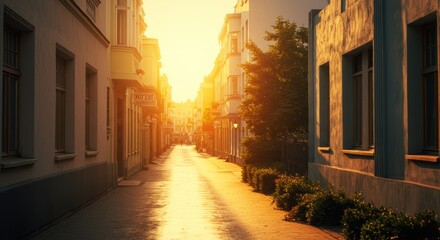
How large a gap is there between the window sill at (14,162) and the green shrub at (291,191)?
19.4ft

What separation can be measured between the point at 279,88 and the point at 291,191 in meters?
9.06

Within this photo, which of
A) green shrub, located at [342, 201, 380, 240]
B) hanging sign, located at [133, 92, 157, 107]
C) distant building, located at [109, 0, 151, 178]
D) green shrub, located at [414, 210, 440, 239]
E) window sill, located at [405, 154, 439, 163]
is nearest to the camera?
green shrub, located at [414, 210, 440, 239]

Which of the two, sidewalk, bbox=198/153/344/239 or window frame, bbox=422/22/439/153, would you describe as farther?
sidewalk, bbox=198/153/344/239

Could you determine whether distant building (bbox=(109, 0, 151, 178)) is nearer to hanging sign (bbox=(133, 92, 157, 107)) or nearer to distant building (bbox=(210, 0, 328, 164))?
hanging sign (bbox=(133, 92, 157, 107))

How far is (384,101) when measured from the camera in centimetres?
1057

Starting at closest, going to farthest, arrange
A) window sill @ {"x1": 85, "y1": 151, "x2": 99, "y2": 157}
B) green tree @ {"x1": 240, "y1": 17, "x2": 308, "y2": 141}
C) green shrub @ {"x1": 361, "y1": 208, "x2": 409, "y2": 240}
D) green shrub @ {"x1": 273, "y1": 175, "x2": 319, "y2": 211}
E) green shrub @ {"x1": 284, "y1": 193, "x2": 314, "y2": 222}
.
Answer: green shrub @ {"x1": 361, "y1": 208, "x2": 409, "y2": 240} → green shrub @ {"x1": 284, "y1": 193, "x2": 314, "y2": 222} → green shrub @ {"x1": 273, "y1": 175, "x2": 319, "y2": 211} → window sill @ {"x1": 85, "y1": 151, "x2": 99, "y2": 157} → green tree @ {"x1": 240, "y1": 17, "x2": 308, "y2": 141}

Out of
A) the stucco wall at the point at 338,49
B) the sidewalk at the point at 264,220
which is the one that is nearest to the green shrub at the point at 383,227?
the sidewalk at the point at 264,220

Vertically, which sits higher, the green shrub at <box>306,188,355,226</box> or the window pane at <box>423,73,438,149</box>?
the window pane at <box>423,73,438,149</box>

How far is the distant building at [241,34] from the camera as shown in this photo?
37.1 m

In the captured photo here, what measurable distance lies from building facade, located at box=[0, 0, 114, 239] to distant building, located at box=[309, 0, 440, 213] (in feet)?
20.1

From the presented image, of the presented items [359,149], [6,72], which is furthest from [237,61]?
[6,72]

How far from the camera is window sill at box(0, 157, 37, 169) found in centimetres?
910

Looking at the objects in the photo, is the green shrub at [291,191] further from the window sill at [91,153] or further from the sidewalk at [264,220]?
the window sill at [91,153]

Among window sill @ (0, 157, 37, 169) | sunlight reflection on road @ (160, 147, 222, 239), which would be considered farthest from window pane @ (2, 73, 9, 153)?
sunlight reflection on road @ (160, 147, 222, 239)
